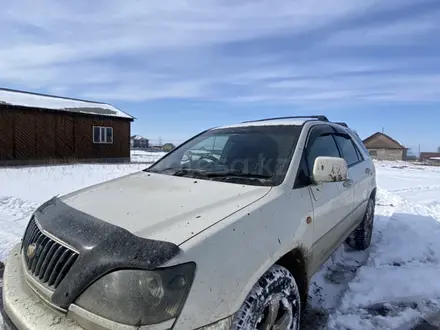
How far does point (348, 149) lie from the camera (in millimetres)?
4082

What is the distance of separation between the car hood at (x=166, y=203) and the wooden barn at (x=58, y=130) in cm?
1749

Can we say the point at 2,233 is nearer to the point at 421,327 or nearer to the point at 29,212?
the point at 29,212

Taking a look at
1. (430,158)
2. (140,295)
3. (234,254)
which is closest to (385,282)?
(234,254)

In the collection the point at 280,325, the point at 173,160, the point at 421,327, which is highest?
the point at 173,160

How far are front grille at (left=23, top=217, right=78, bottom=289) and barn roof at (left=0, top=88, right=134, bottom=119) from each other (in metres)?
17.8

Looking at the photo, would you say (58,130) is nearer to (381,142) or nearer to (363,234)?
(363,234)

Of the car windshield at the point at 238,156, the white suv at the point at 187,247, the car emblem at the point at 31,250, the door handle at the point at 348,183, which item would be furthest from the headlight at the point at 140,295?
the door handle at the point at 348,183

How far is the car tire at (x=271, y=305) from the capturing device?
1598mm

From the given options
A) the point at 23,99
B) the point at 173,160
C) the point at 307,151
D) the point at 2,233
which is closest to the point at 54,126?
the point at 23,99

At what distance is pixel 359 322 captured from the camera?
2588 millimetres

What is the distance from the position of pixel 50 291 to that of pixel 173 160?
6.09 feet

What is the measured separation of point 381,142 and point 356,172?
61.6 meters

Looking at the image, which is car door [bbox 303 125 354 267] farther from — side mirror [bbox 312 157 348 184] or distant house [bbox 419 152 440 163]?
distant house [bbox 419 152 440 163]

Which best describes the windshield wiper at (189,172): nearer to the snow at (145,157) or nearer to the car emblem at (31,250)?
the car emblem at (31,250)
